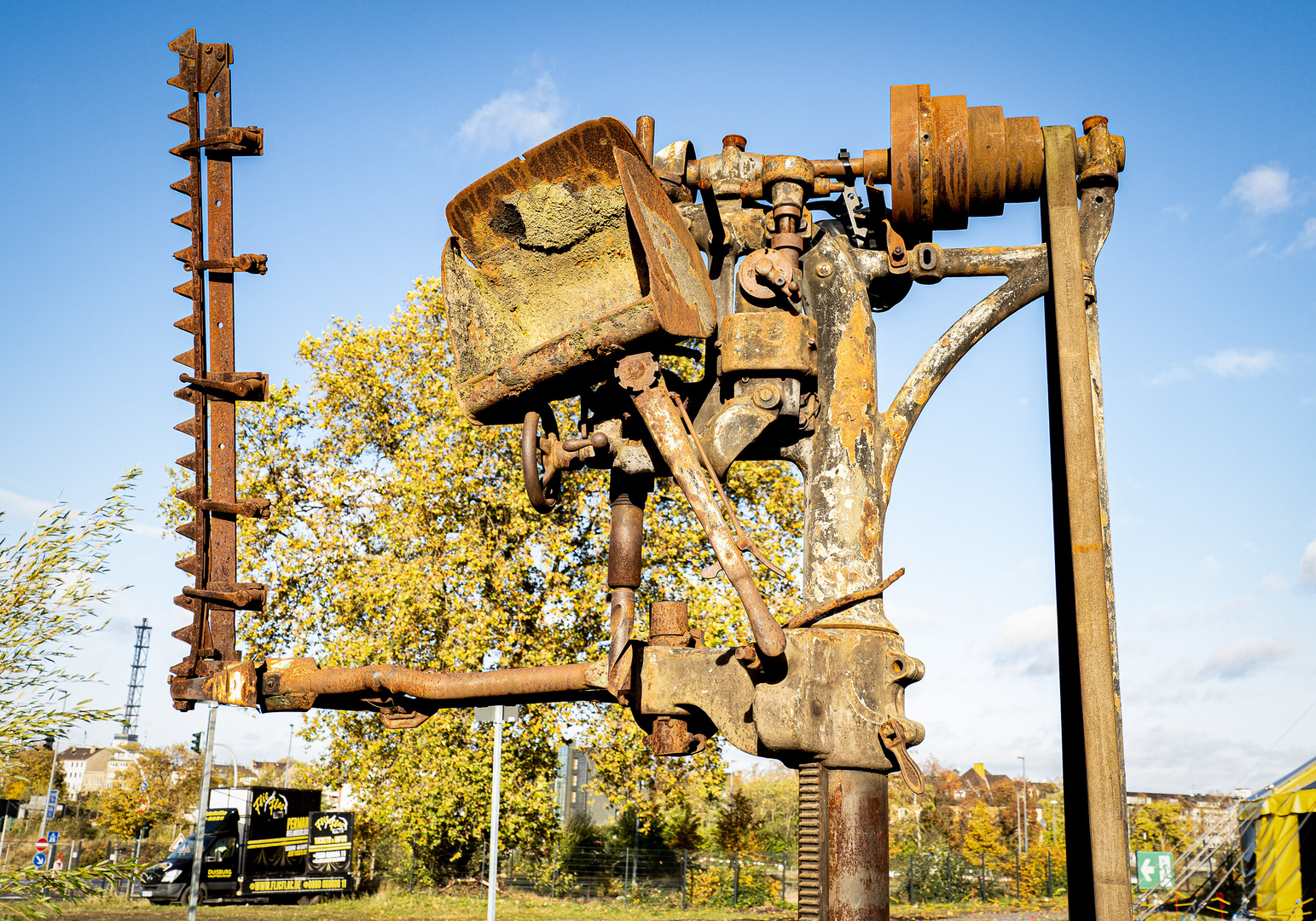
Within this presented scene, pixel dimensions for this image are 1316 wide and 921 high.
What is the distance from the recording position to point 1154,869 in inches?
821

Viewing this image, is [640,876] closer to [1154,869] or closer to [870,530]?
[1154,869]

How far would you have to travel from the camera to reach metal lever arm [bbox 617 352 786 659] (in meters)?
3.36

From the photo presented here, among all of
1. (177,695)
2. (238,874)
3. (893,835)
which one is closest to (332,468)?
(238,874)

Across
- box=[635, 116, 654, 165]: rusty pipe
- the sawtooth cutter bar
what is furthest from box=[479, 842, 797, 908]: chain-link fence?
box=[635, 116, 654, 165]: rusty pipe

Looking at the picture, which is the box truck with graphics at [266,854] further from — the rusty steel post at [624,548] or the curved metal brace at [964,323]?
the curved metal brace at [964,323]

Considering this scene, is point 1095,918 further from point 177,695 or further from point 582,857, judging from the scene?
point 582,857

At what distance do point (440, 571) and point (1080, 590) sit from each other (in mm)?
15352

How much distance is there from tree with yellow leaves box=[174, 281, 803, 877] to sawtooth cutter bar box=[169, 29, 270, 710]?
12.7m

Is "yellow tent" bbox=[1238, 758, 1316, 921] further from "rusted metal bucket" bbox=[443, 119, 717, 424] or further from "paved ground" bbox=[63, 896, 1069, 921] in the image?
"rusted metal bucket" bbox=[443, 119, 717, 424]

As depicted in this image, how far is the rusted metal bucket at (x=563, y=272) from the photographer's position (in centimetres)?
365

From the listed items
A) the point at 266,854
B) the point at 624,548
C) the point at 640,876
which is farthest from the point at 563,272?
the point at 640,876

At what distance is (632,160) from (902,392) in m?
1.29

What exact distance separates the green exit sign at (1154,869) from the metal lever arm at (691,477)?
2062cm

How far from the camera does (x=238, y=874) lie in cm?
2138
